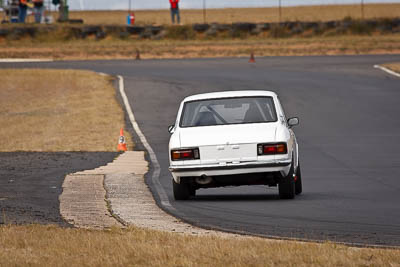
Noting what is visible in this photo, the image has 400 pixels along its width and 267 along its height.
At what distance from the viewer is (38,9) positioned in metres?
81.4

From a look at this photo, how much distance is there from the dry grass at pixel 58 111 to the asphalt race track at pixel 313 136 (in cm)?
117

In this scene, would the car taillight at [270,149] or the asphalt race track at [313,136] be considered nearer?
the asphalt race track at [313,136]

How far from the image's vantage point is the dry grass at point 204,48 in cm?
6022

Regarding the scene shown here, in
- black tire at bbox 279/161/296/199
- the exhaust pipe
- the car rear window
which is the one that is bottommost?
black tire at bbox 279/161/296/199

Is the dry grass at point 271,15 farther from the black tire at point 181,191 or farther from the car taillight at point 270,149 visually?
the car taillight at point 270,149

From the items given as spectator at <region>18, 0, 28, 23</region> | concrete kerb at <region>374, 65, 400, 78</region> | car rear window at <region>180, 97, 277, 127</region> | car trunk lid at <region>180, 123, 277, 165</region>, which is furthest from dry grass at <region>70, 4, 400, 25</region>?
car trunk lid at <region>180, 123, 277, 165</region>

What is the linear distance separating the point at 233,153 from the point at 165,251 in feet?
15.6

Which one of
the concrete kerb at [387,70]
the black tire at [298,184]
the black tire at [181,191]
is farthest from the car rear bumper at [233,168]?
the concrete kerb at [387,70]

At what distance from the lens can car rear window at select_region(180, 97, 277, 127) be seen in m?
14.7

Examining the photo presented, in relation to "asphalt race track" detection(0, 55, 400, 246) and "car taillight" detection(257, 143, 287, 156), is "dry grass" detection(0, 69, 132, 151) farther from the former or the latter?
"car taillight" detection(257, 143, 287, 156)

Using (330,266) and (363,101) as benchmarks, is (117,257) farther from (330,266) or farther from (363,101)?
(363,101)

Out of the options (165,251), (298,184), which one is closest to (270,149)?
(298,184)

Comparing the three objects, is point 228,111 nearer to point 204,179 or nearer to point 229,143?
point 229,143

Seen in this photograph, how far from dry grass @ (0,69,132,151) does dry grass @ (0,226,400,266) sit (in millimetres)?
15509
